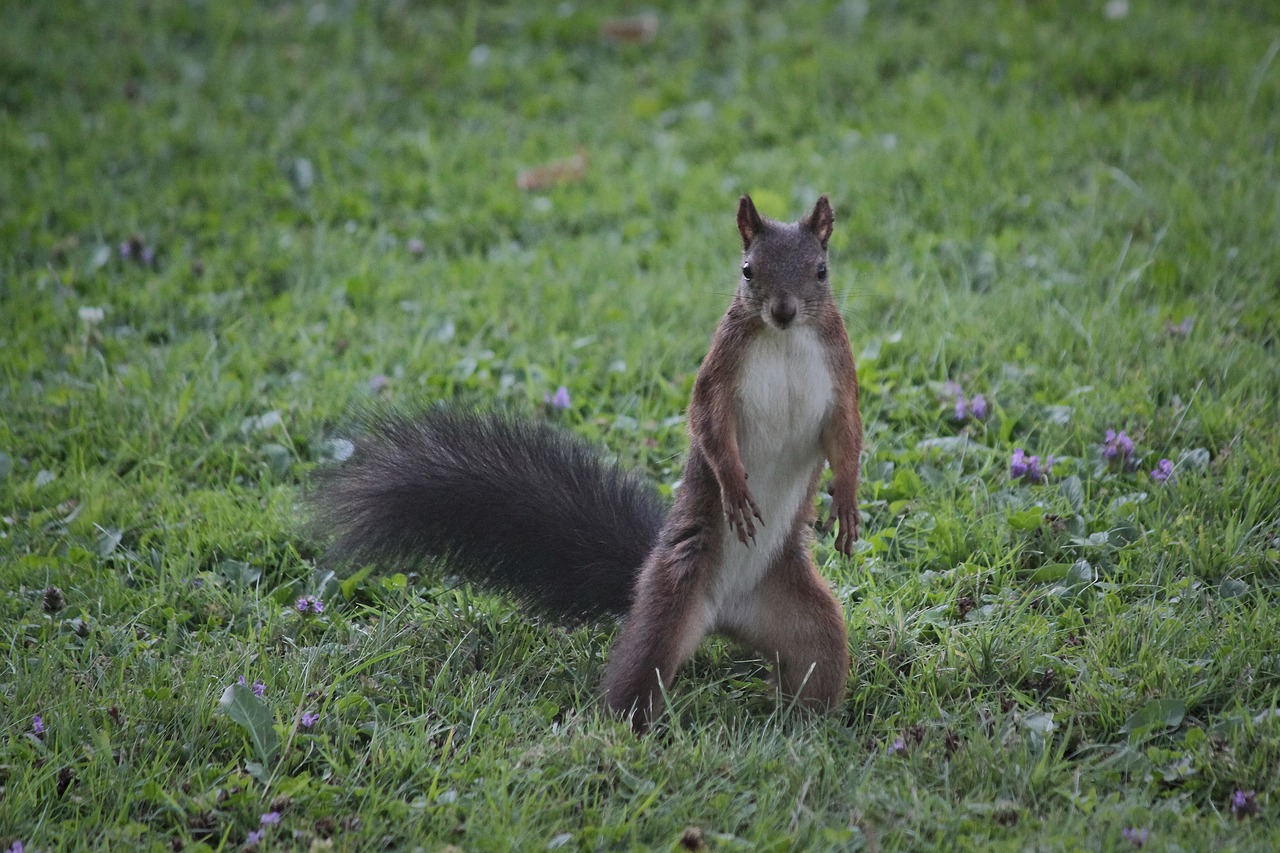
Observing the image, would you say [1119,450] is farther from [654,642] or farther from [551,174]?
[551,174]

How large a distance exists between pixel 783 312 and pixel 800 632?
0.57 meters

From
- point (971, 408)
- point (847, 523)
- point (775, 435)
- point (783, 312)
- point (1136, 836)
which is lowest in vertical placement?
point (1136, 836)

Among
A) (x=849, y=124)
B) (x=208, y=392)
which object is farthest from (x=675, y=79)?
(x=208, y=392)

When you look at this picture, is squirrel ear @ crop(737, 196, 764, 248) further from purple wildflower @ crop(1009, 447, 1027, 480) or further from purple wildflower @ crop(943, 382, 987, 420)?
purple wildflower @ crop(943, 382, 987, 420)

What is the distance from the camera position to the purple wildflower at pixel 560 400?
11.2 ft

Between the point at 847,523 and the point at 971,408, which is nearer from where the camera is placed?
the point at 847,523

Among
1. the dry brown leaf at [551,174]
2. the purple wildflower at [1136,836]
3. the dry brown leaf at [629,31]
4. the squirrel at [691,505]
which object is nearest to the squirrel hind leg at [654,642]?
the squirrel at [691,505]

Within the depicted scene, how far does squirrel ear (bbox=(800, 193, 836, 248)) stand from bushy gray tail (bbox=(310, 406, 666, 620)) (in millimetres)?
643

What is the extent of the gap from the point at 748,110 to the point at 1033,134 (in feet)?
3.77

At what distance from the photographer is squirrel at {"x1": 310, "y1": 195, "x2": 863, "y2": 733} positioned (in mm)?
2297

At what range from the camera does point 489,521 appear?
2.52 meters

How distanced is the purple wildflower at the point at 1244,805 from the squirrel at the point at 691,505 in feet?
2.14

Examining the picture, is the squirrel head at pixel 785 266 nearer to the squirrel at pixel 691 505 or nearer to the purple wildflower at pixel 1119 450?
the squirrel at pixel 691 505

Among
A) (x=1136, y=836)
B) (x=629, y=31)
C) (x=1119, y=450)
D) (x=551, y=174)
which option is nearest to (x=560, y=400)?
(x=1119, y=450)
